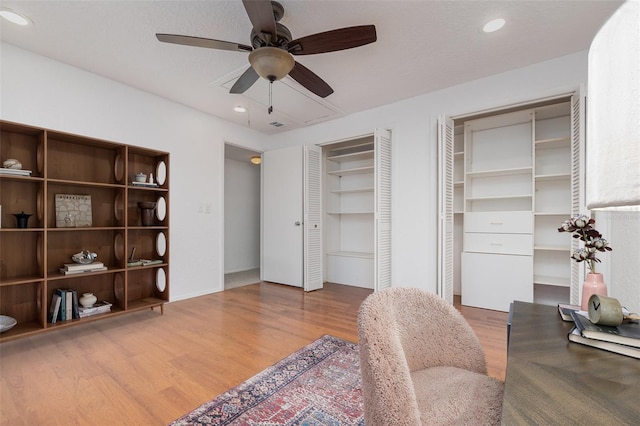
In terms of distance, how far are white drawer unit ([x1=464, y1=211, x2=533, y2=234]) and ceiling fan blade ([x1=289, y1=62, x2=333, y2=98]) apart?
230 cm

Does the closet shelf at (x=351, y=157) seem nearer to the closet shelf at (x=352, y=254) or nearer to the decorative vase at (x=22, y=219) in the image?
the closet shelf at (x=352, y=254)

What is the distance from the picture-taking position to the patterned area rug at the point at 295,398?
1.49 metres

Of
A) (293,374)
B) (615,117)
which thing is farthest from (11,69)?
(615,117)

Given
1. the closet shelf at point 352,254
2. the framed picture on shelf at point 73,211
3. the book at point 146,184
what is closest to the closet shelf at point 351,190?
the closet shelf at point 352,254

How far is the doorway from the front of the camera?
5.63 m

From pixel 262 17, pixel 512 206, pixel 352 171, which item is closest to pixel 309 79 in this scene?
pixel 262 17

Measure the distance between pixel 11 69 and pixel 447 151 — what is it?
4230 millimetres

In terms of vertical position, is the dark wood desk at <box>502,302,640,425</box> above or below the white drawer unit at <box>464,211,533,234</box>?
below

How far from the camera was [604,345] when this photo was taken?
2.76 feet

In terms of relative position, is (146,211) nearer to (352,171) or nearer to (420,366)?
(352,171)

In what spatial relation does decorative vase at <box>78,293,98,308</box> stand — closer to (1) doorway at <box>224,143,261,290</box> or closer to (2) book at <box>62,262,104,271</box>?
(2) book at <box>62,262,104,271</box>

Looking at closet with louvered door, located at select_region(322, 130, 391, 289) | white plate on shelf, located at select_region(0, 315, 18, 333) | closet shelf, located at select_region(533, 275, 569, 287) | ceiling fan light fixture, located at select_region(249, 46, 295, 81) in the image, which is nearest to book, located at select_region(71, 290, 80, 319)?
white plate on shelf, located at select_region(0, 315, 18, 333)

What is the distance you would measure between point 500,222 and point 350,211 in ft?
7.15

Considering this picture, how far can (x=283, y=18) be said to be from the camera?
7.00 feet
